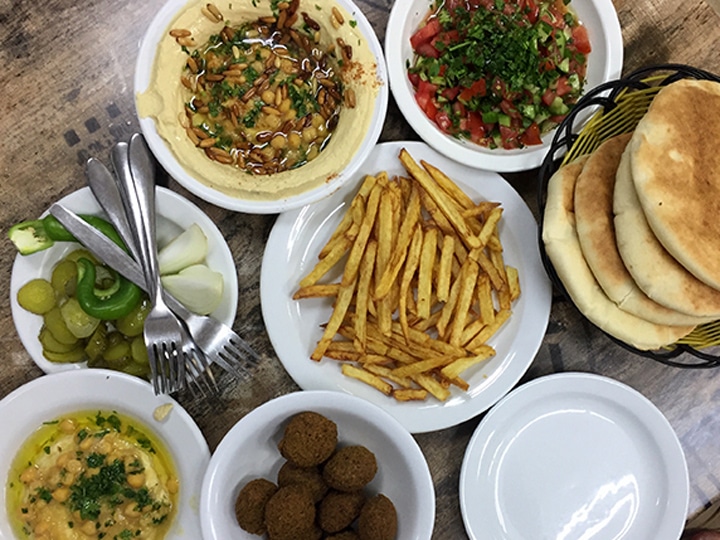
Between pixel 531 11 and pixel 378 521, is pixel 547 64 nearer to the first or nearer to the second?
pixel 531 11

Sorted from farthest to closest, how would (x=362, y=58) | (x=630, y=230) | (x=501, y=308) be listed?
(x=501, y=308), (x=362, y=58), (x=630, y=230)

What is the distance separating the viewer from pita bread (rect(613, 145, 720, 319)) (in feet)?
6.32

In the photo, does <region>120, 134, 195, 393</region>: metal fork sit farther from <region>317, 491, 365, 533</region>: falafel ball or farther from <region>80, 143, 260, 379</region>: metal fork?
<region>317, 491, 365, 533</region>: falafel ball

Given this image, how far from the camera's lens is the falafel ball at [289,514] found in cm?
213

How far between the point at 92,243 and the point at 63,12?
0.96 meters

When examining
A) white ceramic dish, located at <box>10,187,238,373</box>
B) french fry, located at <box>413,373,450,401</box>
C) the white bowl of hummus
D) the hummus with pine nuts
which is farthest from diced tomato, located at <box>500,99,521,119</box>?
the hummus with pine nuts

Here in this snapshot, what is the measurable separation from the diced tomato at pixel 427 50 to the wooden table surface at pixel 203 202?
0.65 feet

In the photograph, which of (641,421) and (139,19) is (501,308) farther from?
(139,19)

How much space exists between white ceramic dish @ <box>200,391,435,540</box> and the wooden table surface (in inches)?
8.1

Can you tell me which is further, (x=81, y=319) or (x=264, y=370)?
(x=264, y=370)

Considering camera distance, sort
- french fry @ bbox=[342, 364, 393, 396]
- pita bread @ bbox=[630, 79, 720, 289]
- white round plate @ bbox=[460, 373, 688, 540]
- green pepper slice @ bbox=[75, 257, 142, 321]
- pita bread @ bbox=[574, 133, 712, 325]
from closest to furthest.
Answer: pita bread @ bbox=[630, 79, 720, 289], pita bread @ bbox=[574, 133, 712, 325], green pepper slice @ bbox=[75, 257, 142, 321], french fry @ bbox=[342, 364, 393, 396], white round plate @ bbox=[460, 373, 688, 540]

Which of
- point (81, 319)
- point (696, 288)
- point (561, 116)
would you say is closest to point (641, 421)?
point (696, 288)

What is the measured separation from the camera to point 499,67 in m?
2.25

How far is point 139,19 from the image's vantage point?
7.88 ft
